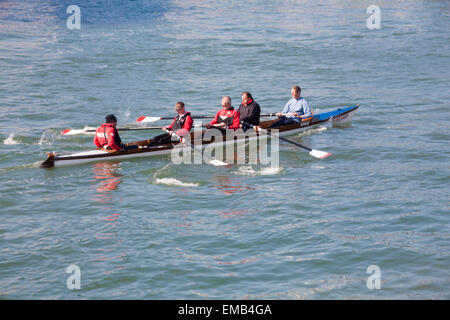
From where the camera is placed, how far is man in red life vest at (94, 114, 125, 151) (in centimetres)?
1631

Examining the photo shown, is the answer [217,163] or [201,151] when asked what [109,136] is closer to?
[201,151]

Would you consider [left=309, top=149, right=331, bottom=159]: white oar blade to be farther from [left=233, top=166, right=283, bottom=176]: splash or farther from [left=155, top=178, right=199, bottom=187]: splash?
[left=155, top=178, right=199, bottom=187]: splash

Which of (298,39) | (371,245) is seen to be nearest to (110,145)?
(371,245)

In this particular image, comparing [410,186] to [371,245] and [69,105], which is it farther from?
[69,105]

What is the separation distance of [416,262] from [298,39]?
28148 millimetres

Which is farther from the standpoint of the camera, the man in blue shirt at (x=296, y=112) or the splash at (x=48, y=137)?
the man in blue shirt at (x=296, y=112)

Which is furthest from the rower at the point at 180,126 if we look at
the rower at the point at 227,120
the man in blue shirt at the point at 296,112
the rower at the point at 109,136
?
the man in blue shirt at the point at 296,112

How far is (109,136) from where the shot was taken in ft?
54.0

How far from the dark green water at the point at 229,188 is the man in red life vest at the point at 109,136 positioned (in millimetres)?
→ 636

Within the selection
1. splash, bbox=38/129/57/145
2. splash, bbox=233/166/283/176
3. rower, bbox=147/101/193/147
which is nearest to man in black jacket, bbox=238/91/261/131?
rower, bbox=147/101/193/147

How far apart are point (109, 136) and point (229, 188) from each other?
3955 millimetres

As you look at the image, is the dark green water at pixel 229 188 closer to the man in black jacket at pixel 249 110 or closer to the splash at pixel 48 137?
the splash at pixel 48 137

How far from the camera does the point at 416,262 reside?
11.4 metres

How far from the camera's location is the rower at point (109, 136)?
642 inches
